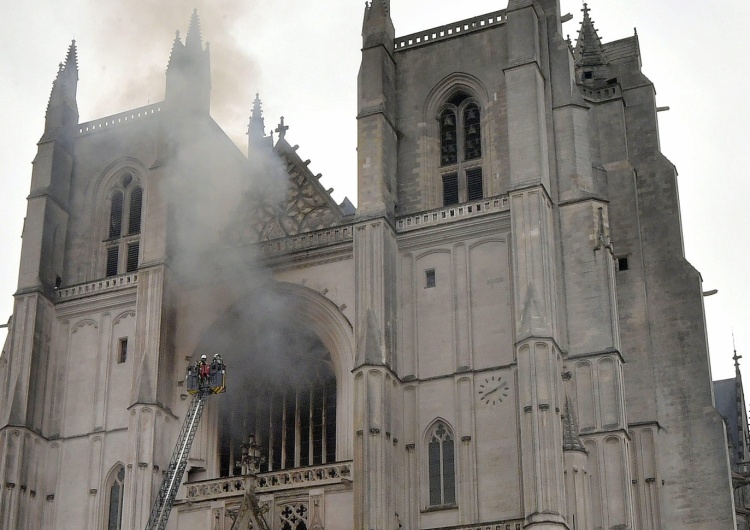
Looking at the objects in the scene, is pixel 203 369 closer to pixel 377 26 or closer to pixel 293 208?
pixel 293 208

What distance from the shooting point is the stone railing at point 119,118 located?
40.6 meters

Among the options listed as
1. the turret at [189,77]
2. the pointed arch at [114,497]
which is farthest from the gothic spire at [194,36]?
the pointed arch at [114,497]

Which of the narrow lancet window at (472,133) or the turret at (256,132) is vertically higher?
the turret at (256,132)

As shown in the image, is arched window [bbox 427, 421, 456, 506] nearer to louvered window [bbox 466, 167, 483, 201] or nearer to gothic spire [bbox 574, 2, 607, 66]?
louvered window [bbox 466, 167, 483, 201]

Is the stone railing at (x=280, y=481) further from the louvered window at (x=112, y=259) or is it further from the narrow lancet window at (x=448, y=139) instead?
the narrow lancet window at (x=448, y=139)

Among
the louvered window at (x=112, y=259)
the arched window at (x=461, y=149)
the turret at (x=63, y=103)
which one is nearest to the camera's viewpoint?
the arched window at (x=461, y=149)

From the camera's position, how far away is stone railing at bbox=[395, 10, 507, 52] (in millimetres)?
37562

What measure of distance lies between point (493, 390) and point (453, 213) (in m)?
5.15

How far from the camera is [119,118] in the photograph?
1612 inches

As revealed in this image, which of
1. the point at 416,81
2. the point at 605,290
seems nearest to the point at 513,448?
the point at 605,290

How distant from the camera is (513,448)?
32188 mm

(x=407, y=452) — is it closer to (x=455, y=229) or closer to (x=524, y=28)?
(x=455, y=229)

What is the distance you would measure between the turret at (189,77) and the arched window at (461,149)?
7598 mm

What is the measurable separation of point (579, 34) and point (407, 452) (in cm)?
1682
